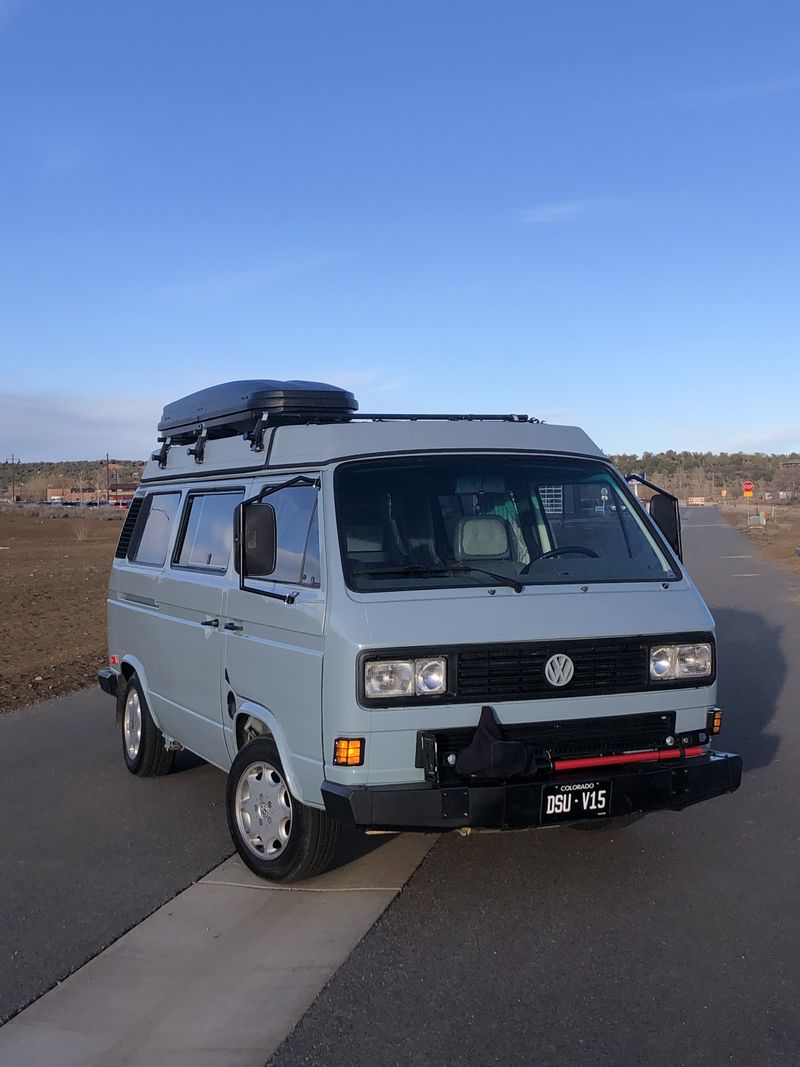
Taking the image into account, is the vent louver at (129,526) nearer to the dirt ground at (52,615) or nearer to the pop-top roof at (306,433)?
the pop-top roof at (306,433)

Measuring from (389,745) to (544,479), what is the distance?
6.48ft

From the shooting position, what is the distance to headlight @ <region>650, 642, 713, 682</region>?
18.0 feet

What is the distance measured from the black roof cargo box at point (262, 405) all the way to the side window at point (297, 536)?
0.81 m

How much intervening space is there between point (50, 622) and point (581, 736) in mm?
13845

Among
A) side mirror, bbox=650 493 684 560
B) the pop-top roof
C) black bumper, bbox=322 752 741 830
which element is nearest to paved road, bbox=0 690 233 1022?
black bumper, bbox=322 752 741 830

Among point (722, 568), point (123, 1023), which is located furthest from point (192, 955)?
point (722, 568)

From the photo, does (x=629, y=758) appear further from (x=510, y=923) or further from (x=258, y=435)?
(x=258, y=435)

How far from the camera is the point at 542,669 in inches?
205

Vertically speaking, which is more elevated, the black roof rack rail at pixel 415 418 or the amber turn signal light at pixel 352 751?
the black roof rack rail at pixel 415 418

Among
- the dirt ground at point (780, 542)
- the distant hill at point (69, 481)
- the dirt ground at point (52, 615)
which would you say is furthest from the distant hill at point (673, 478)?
the dirt ground at point (52, 615)

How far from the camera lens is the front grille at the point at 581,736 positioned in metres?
5.11

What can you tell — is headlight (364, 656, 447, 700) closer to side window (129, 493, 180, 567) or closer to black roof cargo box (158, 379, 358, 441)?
black roof cargo box (158, 379, 358, 441)

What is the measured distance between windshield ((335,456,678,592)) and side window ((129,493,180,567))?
2.31 meters

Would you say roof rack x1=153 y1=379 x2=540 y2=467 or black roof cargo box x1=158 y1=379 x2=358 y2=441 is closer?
roof rack x1=153 y1=379 x2=540 y2=467
